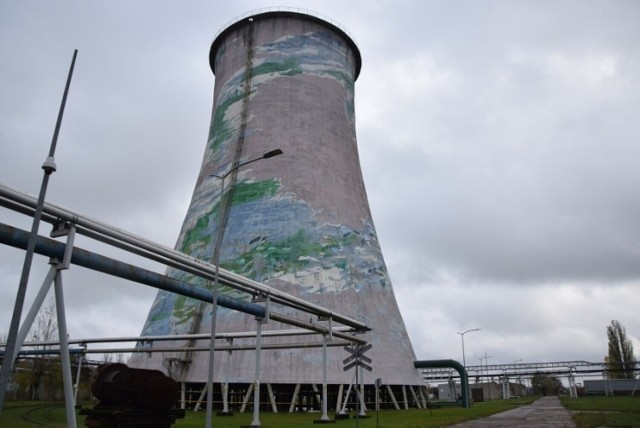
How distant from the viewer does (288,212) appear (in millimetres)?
27922

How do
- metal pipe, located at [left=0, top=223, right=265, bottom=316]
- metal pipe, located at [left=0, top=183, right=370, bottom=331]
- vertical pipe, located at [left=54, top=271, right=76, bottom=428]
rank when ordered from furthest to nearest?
metal pipe, located at [left=0, top=183, right=370, bottom=331]
metal pipe, located at [left=0, top=223, right=265, bottom=316]
vertical pipe, located at [left=54, top=271, right=76, bottom=428]

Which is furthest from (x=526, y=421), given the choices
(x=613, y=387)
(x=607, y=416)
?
(x=613, y=387)

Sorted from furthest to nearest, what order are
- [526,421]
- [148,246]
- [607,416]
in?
[607,416]
[526,421]
[148,246]

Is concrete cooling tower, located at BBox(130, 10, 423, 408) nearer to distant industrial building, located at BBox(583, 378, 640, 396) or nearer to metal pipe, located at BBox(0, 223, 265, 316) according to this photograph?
metal pipe, located at BBox(0, 223, 265, 316)

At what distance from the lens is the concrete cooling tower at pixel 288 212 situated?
25969mm

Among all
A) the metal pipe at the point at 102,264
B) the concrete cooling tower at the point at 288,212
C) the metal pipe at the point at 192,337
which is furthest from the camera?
the concrete cooling tower at the point at 288,212

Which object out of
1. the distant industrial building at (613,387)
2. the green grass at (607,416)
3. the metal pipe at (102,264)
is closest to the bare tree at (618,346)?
the distant industrial building at (613,387)

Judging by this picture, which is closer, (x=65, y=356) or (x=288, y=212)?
(x=65, y=356)

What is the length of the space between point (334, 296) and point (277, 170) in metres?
7.59

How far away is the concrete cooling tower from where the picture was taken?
26.0 m

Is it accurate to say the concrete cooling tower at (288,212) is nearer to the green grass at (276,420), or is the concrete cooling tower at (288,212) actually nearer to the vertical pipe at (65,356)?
the green grass at (276,420)

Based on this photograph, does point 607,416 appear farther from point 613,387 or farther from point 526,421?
point 613,387

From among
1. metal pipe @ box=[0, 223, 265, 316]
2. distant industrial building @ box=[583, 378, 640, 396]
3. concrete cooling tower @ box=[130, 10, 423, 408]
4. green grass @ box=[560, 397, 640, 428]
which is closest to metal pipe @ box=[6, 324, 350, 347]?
concrete cooling tower @ box=[130, 10, 423, 408]

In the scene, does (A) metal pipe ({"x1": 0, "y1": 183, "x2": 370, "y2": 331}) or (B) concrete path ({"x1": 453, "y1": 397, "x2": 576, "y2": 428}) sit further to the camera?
(B) concrete path ({"x1": 453, "y1": 397, "x2": 576, "y2": 428})
